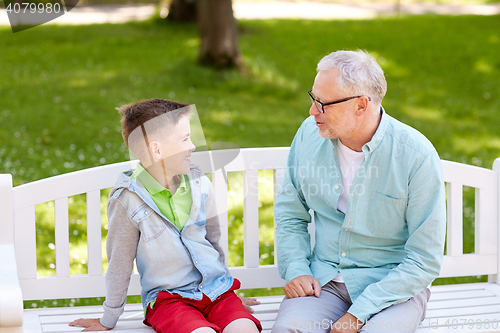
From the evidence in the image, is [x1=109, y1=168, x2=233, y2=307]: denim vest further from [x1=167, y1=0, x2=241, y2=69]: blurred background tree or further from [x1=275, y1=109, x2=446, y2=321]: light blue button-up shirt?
[x1=167, y1=0, x2=241, y2=69]: blurred background tree

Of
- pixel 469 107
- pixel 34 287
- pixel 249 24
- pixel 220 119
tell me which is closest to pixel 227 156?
pixel 34 287

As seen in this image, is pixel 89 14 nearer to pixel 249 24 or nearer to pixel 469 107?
pixel 249 24

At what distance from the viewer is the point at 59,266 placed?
2662 mm

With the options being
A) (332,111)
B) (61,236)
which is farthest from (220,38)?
(332,111)

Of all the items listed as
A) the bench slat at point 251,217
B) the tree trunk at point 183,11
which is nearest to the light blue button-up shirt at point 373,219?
the bench slat at point 251,217

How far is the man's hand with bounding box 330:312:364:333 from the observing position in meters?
2.30

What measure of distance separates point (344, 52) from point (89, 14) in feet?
48.3

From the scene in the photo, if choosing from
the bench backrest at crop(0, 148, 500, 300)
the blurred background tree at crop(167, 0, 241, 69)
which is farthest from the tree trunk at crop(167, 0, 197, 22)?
the bench backrest at crop(0, 148, 500, 300)

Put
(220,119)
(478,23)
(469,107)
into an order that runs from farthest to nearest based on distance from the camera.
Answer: (478,23) < (469,107) < (220,119)

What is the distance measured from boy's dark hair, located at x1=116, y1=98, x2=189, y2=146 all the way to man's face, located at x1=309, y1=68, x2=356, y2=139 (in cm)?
57

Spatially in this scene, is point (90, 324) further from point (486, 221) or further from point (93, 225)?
point (486, 221)

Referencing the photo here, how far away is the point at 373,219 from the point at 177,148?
0.88 meters

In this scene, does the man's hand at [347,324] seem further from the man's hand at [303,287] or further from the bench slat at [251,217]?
the bench slat at [251,217]

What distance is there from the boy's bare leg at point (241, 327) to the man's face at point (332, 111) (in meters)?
0.84
